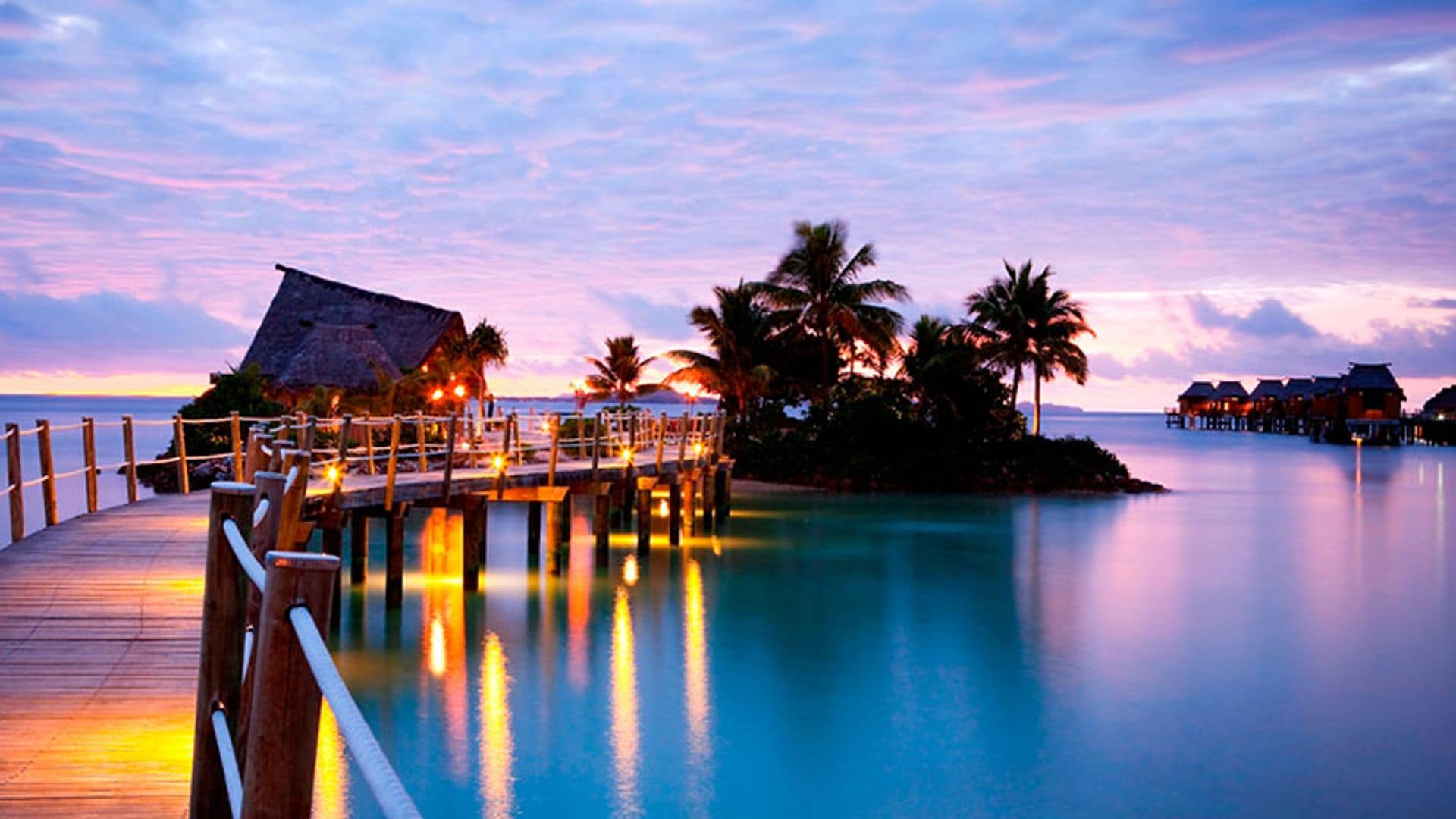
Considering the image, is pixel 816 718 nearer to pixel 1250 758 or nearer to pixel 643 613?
pixel 1250 758

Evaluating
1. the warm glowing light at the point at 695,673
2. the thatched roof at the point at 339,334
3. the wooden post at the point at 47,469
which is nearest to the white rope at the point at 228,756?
the warm glowing light at the point at 695,673

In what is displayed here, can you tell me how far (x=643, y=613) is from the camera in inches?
754

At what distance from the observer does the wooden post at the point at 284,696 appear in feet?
8.18

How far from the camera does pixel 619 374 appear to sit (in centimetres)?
5434

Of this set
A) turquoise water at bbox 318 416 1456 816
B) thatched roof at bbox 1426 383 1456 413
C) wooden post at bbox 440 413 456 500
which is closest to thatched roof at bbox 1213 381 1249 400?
thatched roof at bbox 1426 383 1456 413

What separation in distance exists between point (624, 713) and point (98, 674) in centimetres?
759

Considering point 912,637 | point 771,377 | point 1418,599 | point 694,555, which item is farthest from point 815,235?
point 912,637

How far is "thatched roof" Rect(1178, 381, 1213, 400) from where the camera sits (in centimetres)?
15412

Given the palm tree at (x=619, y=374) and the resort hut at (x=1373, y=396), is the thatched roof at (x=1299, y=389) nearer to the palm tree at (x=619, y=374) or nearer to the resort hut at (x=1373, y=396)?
the resort hut at (x=1373, y=396)

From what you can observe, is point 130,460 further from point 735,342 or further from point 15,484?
point 735,342

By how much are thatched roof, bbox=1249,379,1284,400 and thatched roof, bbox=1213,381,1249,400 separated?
3755mm

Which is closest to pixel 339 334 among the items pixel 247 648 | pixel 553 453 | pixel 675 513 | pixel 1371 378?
pixel 675 513

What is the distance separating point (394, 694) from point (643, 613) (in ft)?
18.5

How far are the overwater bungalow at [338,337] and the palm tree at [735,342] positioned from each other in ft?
25.5
